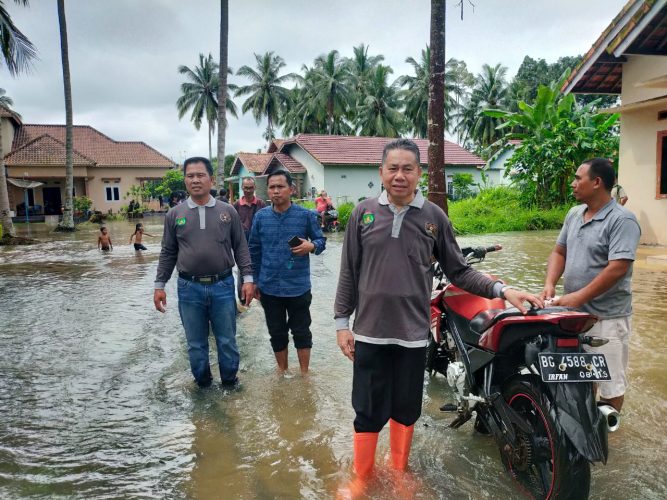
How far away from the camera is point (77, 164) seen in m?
35.0

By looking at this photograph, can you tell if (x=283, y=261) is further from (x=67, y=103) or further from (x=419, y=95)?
(x=419, y=95)

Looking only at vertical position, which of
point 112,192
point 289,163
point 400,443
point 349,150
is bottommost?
point 400,443

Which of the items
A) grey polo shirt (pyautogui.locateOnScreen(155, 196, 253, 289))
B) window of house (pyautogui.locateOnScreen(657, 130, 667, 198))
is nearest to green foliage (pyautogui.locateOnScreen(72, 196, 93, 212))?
window of house (pyautogui.locateOnScreen(657, 130, 667, 198))

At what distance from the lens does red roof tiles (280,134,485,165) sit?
30.1 meters

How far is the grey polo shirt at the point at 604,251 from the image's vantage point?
122 inches

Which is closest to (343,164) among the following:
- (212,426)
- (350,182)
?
(350,182)

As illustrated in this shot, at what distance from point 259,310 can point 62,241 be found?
15345 millimetres

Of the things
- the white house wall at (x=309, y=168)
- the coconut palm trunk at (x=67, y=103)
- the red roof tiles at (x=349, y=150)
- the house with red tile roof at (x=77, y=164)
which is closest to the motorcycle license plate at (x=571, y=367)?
the coconut palm trunk at (x=67, y=103)

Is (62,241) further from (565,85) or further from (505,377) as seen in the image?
(505,377)

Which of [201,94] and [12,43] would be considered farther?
[201,94]

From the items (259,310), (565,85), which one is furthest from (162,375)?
(565,85)

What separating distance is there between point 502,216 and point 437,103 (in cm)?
1141

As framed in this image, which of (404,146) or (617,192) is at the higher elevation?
(404,146)

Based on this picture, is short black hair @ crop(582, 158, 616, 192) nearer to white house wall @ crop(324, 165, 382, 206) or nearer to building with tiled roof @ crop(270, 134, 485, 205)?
building with tiled roof @ crop(270, 134, 485, 205)
